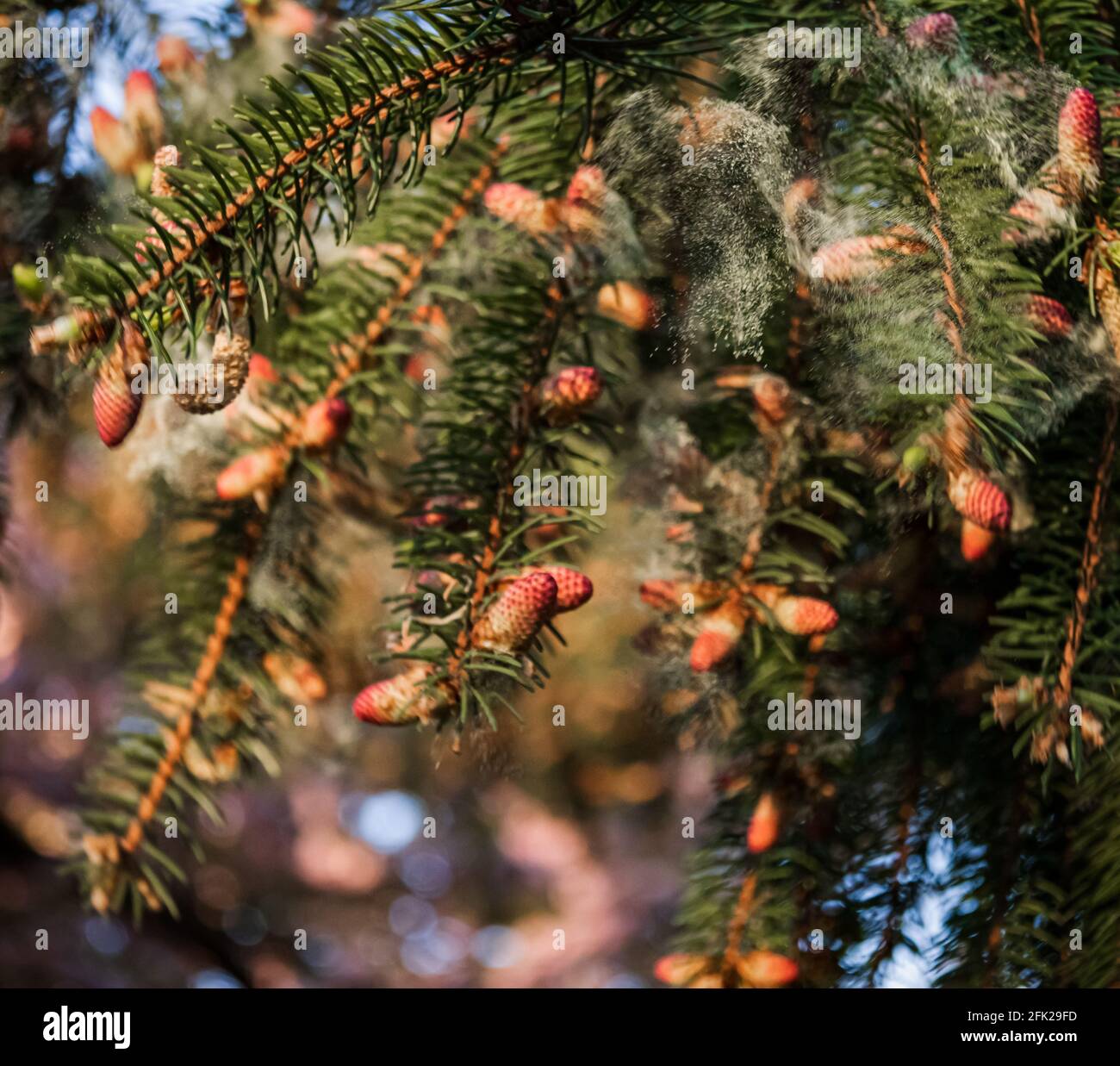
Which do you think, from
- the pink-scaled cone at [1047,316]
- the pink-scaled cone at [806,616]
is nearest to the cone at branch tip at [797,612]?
the pink-scaled cone at [806,616]

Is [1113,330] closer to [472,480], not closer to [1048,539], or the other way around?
[1048,539]

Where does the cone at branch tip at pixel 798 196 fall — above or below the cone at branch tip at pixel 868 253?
above

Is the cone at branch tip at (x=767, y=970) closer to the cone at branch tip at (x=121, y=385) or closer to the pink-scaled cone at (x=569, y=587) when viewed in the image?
the pink-scaled cone at (x=569, y=587)

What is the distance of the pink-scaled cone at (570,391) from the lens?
305 millimetres

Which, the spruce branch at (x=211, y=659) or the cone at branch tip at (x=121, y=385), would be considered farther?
the spruce branch at (x=211, y=659)

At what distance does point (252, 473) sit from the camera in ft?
1.08

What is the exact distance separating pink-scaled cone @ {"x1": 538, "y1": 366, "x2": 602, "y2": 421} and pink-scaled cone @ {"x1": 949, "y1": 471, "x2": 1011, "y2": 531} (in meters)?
0.11

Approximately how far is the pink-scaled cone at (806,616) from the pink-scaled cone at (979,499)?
62mm

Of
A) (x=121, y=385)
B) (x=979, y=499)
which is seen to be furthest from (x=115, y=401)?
(x=979, y=499)

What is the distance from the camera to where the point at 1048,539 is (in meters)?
0.30

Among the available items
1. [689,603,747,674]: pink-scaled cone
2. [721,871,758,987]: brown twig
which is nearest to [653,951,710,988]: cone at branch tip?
[721,871,758,987]: brown twig

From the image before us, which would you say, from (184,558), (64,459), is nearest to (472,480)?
(184,558)

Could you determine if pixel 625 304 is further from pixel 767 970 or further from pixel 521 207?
pixel 767 970

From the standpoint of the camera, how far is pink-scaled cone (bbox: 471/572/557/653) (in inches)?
10.3
